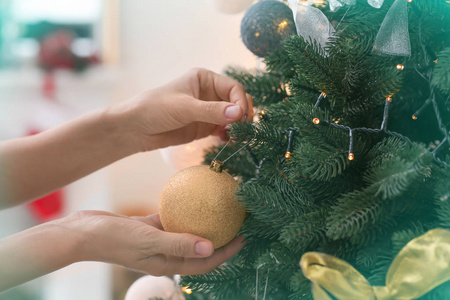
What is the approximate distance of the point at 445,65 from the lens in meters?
0.38

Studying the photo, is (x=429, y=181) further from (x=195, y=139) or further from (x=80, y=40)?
(x=80, y=40)

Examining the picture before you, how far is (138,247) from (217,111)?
0.69 feet

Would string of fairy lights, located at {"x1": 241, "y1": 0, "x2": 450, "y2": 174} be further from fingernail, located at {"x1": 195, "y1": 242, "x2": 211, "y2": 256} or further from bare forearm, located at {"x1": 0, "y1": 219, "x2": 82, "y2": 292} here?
bare forearm, located at {"x1": 0, "y1": 219, "x2": 82, "y2": 292}

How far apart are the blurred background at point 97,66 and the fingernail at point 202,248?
144 cm

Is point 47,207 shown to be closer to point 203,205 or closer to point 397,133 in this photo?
point 203,205

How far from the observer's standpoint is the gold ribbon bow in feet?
1.07

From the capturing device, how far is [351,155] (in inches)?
15.6

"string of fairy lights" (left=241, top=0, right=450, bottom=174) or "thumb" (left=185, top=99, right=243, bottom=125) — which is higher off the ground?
"string of fairy lights" (left=241, top=0, right=450, bottom=174)

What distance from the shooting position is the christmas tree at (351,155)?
14.8 inches

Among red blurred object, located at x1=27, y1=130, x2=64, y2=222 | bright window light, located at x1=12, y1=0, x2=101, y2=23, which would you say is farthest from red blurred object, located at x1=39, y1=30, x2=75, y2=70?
red blurred object, located at x1=27, y1=130, x2=64, y2=222

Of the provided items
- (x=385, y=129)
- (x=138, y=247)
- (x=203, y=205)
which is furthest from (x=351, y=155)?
(x=138, y=247)

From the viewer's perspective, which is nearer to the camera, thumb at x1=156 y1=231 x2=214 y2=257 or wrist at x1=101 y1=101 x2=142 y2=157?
thumb at x1=156 y1=231 x2=214 y2=257

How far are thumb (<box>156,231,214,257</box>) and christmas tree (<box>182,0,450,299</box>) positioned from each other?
0.20 feet

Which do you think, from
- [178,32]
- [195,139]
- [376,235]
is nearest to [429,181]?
A: [376,235]
